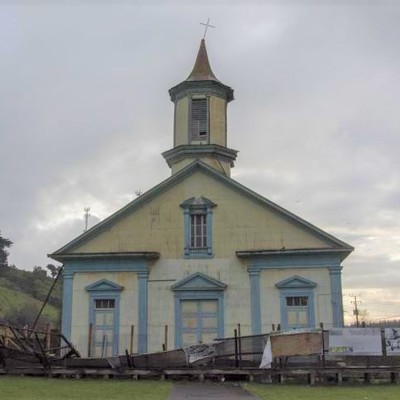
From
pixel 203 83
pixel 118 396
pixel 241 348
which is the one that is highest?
pixel 203 83

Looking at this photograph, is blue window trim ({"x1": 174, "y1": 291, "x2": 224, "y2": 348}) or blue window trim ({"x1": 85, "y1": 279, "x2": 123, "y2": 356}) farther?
blue window trim ({"x1": 85, "y1": 279, "x2": 123, "y2": 356})

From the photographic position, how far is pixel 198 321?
80.9 ft

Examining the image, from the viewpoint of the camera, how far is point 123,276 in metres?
25.3

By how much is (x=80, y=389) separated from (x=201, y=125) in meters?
15.8

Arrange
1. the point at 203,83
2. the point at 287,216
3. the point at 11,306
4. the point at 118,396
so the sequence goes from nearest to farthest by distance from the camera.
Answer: the point at 118,396 → the point at 287,216 → the point at 203,83 → the point at 11,306

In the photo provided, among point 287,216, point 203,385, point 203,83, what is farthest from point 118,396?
point 203,83

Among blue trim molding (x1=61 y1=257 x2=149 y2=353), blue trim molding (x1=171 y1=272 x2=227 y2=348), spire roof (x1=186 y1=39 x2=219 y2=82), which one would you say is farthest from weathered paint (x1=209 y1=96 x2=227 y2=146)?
blue trim molding (x1=61 y1=257 x2=149 y2=353)

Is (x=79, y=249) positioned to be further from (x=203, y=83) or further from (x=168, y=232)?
(x=203, y=83)

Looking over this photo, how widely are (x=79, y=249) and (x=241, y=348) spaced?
9.17 metres

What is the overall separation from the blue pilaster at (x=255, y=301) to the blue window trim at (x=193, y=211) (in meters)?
1.97

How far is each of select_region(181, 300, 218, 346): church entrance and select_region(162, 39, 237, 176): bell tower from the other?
6.95 m

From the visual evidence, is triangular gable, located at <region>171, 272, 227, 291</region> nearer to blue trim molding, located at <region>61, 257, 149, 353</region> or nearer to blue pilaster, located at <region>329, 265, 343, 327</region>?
blue trim molding, located at <region>61, 257, 149, 353</region>

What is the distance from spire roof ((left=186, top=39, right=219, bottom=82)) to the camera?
30375 millimetres

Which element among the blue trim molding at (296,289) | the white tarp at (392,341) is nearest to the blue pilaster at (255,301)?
the blue trim molding at (296,289)
